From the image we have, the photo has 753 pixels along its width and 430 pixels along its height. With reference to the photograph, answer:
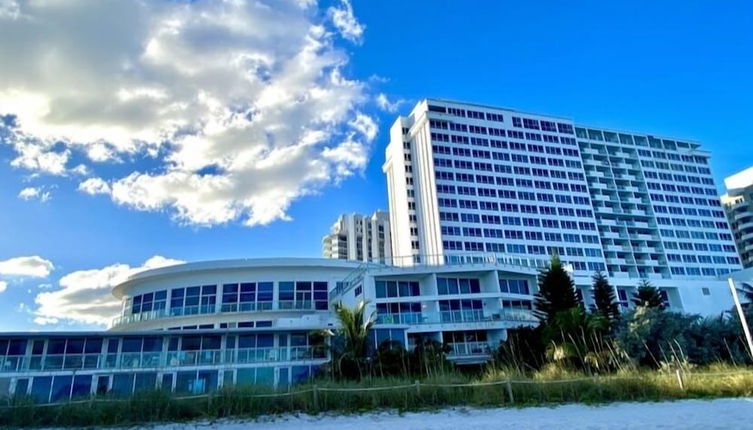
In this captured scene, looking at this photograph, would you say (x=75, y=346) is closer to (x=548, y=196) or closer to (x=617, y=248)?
(x=548, y=196)

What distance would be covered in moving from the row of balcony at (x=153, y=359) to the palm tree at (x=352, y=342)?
2.34m

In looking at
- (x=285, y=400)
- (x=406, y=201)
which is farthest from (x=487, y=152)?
(x=285, y=400)

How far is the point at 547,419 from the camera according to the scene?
1014cm

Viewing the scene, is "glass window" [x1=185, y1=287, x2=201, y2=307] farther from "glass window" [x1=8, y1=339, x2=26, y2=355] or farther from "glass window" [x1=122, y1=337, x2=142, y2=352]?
"glass window" [x1=8, y1=339, x2=26, y2=355]

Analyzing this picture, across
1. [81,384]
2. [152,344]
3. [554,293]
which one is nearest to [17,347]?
[81,384]

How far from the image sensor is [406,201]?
68.8m

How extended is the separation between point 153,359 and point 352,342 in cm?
960

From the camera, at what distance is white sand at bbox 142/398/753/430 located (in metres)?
9.18

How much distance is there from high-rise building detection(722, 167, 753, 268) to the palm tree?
3306 inches

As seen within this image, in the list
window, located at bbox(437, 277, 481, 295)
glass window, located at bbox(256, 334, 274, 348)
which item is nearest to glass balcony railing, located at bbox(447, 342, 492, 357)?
window, located at bbox(437, 277, 481, 295)

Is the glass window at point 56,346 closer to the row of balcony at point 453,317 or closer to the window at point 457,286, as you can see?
the row of balcony at point 453,317

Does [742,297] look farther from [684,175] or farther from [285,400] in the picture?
[285,400]

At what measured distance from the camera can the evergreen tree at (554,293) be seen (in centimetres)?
2612

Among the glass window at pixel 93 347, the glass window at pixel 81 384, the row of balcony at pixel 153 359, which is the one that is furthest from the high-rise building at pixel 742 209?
the glass window at pixel 81 384
